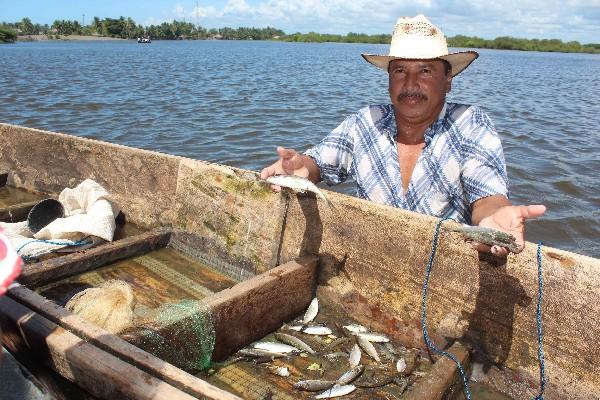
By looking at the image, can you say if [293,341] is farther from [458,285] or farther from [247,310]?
[458,285]

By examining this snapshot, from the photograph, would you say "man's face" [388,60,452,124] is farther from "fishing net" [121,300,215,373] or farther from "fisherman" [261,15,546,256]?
"fishing net" [121,300,215,373]

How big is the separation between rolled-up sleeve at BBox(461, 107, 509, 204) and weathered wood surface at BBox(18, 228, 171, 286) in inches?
129

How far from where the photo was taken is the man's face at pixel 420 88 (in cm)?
382

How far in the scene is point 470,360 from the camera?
349 cm

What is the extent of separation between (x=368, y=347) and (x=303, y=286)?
→ 0.78m

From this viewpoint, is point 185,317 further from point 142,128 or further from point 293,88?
point 293,88

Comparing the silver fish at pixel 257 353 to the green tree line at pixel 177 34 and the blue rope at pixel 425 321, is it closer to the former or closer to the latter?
the blue rope at pixel 425 321

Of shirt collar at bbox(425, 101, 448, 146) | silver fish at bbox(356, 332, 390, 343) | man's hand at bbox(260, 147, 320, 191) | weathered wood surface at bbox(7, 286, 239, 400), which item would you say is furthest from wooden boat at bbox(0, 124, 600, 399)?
shirt collar at bbox(425, 101, 448, 146)

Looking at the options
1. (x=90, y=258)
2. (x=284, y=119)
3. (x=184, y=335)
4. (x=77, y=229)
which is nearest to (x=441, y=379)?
(x=184, y=335)

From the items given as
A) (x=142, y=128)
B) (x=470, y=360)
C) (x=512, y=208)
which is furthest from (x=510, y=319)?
(x=142, y=128)

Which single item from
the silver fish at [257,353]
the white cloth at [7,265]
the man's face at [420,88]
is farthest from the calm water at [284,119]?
the white cloth at [7,265]

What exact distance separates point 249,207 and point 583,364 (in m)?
2.99

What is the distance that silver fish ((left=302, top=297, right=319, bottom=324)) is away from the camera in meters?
4.10

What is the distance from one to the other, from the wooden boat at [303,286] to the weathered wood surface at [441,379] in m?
0.01
